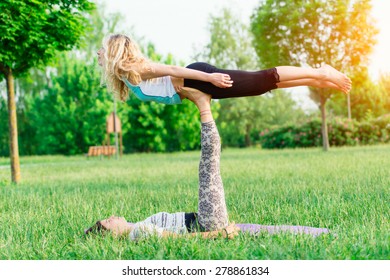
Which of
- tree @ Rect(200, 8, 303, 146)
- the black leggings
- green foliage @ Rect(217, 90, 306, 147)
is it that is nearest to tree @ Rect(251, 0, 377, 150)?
the black leggings

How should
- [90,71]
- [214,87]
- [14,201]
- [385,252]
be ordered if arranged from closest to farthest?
[385,252] → [214,87] → [14,201] → [90,71]

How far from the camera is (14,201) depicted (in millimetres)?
7465

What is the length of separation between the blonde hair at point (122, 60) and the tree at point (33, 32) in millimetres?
5334

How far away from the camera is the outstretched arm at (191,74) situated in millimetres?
4320

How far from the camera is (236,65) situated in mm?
39688

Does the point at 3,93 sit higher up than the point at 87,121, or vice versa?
the point at 3,93

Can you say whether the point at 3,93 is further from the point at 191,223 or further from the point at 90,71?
the point at 191,223

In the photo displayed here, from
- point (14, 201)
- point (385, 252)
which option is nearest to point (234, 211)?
point (385, 252)

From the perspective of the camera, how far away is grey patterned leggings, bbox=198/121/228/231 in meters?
4.40

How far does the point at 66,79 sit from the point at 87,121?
311 centimetres

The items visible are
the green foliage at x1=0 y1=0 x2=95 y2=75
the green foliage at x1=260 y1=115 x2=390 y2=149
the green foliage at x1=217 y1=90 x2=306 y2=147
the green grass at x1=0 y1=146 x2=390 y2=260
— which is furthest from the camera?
the green foliage at x1=217 y1=90 x2=306 y2=147

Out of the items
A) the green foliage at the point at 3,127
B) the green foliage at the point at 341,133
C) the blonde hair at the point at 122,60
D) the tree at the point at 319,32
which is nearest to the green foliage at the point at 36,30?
the blonde hair at the point at 122,60

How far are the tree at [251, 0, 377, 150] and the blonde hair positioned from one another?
49.7 ft

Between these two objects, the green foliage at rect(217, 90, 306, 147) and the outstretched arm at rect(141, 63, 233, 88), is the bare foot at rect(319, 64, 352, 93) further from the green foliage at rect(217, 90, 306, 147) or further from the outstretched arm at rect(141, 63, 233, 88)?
the green foliage at rect(217, 90, 306, 147)
